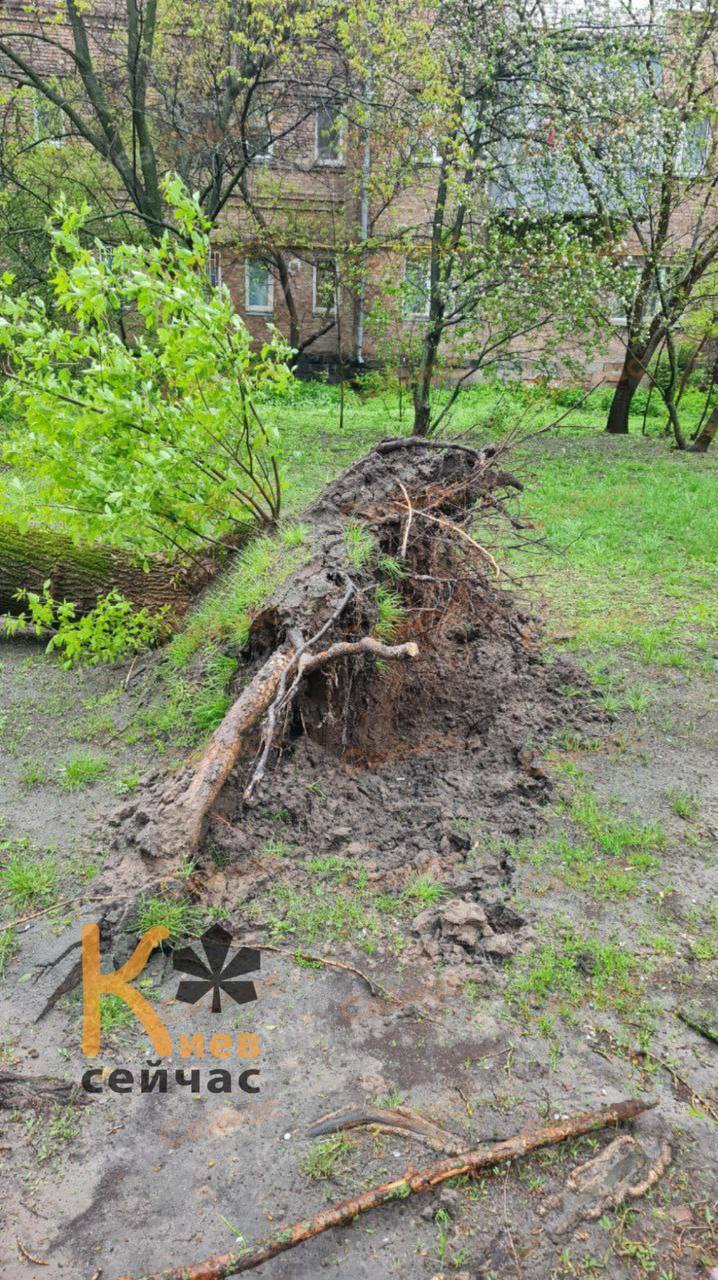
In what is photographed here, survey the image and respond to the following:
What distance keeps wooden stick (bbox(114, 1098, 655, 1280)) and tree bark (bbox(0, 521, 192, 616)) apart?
472 centimetres

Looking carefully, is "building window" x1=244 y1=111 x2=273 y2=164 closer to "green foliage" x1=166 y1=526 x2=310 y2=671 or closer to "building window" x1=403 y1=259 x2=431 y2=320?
"building window" x1=403 y1=259 x2=431 y2=320

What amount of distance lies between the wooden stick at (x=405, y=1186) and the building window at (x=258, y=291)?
74.7 feet

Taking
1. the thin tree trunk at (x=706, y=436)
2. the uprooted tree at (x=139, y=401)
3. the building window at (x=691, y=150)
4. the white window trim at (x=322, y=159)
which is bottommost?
the thin tree trunk at (x=706, y=436)

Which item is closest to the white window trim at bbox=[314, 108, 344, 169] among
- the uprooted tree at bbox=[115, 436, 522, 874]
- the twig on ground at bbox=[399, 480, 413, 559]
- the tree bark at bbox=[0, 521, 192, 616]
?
the tree bark at bbox=[0, 521, 192, 616]

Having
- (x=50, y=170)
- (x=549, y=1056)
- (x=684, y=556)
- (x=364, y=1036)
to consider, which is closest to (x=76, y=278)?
(x=364, y=1036)

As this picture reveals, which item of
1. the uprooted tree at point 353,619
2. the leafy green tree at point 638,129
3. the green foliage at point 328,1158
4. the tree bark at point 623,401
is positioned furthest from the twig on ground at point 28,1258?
the tree bark at point 623,401

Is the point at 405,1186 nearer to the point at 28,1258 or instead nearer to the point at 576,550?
the point at 28,1258

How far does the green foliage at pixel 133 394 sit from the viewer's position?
16.0 ft

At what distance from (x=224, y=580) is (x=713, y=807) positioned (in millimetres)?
3548

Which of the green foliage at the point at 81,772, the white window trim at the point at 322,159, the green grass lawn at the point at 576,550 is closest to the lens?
the green foliage at the point at 81,772

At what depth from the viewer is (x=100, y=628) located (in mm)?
5559

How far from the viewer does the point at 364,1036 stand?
2.98 metres

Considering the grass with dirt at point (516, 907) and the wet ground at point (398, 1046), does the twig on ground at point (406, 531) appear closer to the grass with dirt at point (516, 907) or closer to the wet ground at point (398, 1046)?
the grass with dirt at point (516, 907)

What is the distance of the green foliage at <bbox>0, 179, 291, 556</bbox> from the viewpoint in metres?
4.88
